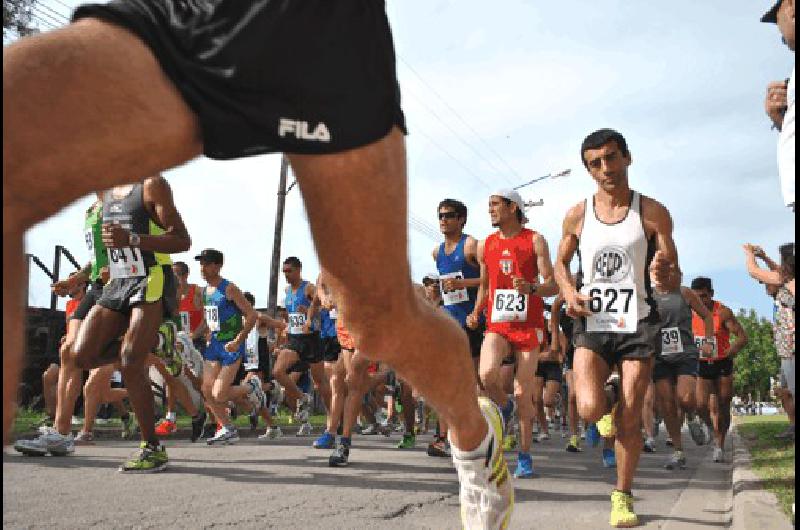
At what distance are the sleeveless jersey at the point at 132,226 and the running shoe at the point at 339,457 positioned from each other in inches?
82.7

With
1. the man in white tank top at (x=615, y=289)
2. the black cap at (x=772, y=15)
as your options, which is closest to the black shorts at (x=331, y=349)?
the man in white tank top at (x=615, y=289)

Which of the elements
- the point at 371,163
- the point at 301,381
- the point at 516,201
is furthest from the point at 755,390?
the point at 371,163

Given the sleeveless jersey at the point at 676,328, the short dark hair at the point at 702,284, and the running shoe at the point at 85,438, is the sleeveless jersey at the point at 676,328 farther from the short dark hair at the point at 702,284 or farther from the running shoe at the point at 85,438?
the running shoe at the point at 85,438

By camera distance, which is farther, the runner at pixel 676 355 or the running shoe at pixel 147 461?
the runner at pixel 676 355

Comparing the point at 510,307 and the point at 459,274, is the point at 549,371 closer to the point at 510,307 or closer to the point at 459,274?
the point at 459,274

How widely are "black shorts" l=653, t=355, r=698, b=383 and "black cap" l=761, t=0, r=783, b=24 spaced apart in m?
6.24

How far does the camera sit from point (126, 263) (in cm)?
631

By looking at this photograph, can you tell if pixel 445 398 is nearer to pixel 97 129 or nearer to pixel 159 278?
pixel 97 129

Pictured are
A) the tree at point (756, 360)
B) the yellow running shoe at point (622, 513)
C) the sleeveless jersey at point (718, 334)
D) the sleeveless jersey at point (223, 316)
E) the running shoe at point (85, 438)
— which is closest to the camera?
the yellow running shoe at point (622, 513)

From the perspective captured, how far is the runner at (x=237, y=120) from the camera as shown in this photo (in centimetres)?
153

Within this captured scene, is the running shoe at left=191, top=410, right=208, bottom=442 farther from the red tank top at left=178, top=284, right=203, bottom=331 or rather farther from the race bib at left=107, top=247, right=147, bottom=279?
the race bib at left=107, top=247, right=147, bottom=279

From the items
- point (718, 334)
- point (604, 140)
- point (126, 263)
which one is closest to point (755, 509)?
point (604, 140)

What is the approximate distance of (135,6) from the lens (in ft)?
6.22

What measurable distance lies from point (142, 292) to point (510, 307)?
309 cm
